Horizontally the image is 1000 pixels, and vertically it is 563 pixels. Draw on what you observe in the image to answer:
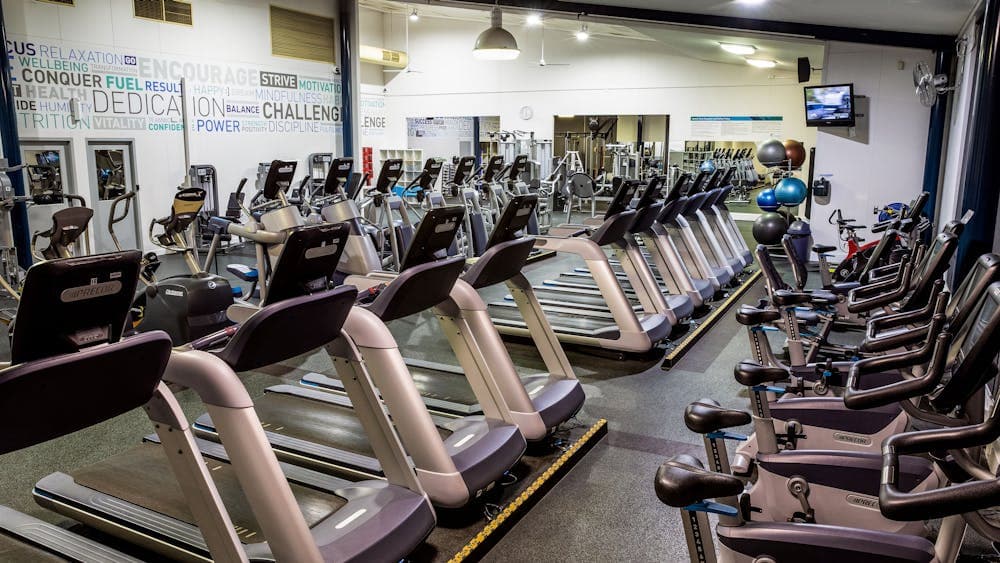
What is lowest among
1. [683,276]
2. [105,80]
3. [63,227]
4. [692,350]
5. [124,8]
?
[692,350]

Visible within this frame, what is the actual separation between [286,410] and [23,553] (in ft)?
4.66

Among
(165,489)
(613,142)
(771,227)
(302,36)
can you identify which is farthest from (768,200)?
(165,489)

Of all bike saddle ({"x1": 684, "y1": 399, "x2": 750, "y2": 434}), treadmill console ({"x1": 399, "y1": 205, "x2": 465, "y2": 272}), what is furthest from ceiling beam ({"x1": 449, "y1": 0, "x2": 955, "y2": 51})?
bike saddle ({"x1": 684, "y1": 399, "x2": 750, "y2": 434})

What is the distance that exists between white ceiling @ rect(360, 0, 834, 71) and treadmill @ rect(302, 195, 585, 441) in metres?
5.92

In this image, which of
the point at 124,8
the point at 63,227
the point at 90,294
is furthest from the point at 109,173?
the point at 90,294

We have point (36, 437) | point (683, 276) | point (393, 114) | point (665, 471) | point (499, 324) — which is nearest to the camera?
point (665, 471)

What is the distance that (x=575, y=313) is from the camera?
244 inches

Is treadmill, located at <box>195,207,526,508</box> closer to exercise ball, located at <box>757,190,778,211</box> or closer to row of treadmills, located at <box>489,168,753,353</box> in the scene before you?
row of treadmills, located at <box>489,168,753,353</box>

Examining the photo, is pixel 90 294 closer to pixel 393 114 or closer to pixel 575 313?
pixel 575 313

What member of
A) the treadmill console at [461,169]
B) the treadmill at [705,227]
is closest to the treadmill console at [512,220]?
the treadmill at [705,227]

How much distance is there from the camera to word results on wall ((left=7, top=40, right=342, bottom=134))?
8.41m

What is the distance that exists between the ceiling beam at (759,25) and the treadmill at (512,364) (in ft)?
17.9

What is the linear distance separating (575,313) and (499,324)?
757 millimetres

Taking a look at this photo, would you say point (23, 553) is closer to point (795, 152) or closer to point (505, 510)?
point (505, 510)
